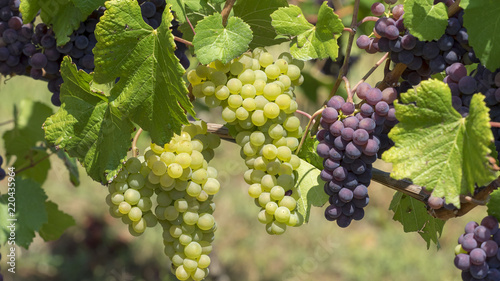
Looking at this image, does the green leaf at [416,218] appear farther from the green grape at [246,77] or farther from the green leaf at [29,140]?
the green leaf at [29,140]

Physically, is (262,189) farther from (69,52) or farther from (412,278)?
(412,278)

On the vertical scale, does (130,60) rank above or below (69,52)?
above

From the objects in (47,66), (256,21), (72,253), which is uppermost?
(256,21)

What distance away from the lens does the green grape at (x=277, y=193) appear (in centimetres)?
89

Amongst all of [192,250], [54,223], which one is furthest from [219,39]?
[54,223]

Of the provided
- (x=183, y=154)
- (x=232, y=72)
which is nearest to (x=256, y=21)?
(x=232, y=72)

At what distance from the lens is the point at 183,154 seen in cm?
90

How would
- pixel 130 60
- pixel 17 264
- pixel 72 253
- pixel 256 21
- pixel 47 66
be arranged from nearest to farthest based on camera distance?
pixel 130 60 < pixel 256 21 < pixel 47 66 < pixel 17 264 < pixel 72 253

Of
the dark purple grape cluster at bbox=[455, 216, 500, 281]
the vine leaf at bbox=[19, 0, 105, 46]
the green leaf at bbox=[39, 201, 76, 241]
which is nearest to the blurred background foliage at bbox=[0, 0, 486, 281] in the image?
the green leaf at bbox=[39, 201, 76, 241]

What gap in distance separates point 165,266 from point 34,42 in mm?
2358

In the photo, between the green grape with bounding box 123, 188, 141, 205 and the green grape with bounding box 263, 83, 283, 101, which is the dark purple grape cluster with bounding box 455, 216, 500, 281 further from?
the green grape with bounding box 123, 188, 141, 205

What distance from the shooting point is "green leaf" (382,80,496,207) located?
2.41 ft

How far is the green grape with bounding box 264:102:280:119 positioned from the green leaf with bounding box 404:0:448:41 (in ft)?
0.81

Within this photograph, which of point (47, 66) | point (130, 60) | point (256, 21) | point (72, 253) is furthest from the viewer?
point (72, 253)
